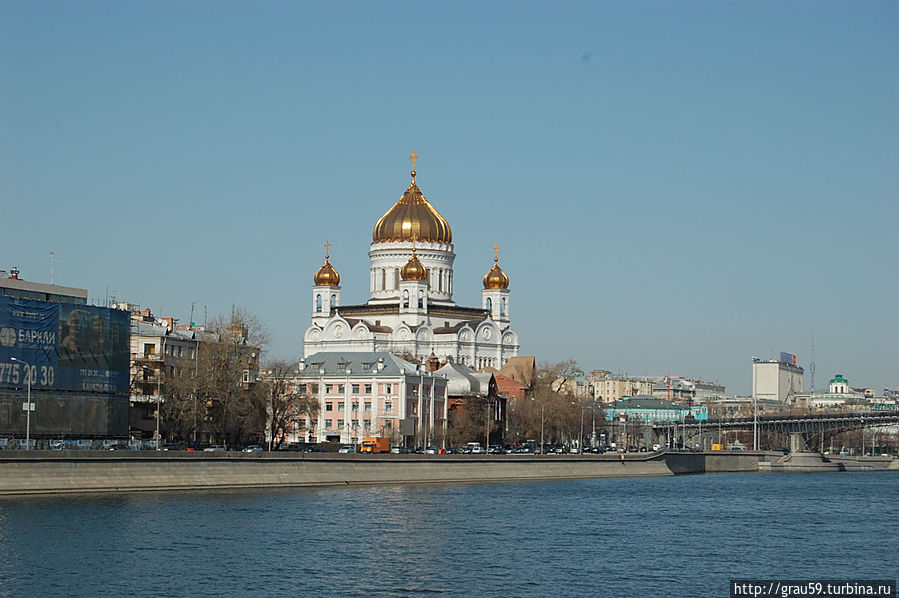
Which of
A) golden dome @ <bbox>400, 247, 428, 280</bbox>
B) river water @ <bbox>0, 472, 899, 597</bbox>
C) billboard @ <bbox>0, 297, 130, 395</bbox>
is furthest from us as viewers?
golden dome @ <bbox>400, 247, 428, 280</bbox>

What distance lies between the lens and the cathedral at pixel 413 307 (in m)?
137

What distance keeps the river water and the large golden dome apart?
73010mm

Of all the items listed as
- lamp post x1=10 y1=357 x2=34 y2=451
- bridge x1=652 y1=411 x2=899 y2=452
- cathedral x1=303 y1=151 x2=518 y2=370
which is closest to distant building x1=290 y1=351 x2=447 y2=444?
cathedral x1=303 y1=151 x2=518 y2=370

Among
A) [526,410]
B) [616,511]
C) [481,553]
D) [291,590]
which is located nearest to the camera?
[291,590]

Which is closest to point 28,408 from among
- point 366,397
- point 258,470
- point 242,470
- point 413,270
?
point 242,470

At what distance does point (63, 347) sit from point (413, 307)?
6832 cm

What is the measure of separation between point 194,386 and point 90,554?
3689 cm

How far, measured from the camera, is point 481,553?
44969mm

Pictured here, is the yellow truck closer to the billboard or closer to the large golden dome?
the billboard

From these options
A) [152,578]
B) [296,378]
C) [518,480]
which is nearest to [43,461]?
[152,578]

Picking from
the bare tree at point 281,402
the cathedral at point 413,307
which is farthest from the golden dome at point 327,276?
the bare tree at point 281,402

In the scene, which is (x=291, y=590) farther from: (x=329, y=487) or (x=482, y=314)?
(x=482, y=314)

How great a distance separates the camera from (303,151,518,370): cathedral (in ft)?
449

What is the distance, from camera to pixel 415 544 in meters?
46.5
